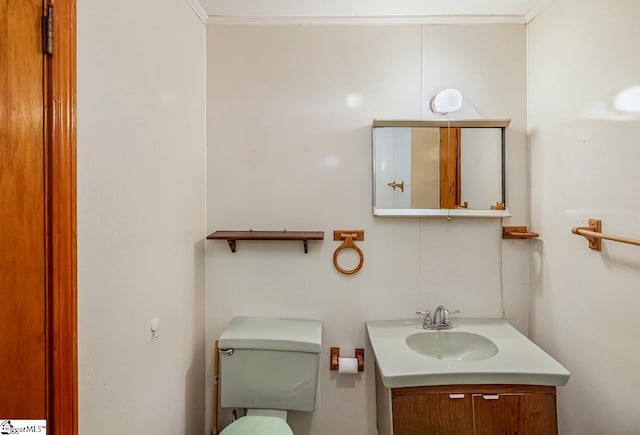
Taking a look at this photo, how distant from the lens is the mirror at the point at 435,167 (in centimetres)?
171

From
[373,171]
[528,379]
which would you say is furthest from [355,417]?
[373,171]

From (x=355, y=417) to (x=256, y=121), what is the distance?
66.1 inches

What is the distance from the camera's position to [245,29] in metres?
1.75

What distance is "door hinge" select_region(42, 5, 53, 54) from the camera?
31.5 inches

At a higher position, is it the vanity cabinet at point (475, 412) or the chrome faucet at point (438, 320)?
the chrome faucet at point (438, 320)

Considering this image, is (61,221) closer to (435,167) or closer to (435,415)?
(435,415)

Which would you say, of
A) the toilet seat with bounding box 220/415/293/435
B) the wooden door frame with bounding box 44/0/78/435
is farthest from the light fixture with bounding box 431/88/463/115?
the toilet seat with bounding box 220/415/293/435

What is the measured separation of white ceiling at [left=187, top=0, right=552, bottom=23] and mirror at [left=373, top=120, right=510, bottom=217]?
554 mm

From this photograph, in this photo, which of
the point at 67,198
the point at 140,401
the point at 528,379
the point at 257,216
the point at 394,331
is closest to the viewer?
the point at 67,198

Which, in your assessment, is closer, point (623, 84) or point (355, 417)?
point (623, 84)

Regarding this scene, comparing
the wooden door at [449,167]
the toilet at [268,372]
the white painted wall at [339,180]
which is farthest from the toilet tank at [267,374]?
→ the wooden door at [449,167]

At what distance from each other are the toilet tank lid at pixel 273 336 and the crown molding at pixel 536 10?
1.92m

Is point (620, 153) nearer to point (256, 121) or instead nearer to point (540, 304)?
point (540, 304)

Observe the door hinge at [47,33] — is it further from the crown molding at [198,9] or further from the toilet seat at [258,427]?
the toilet seat at [258,427]
